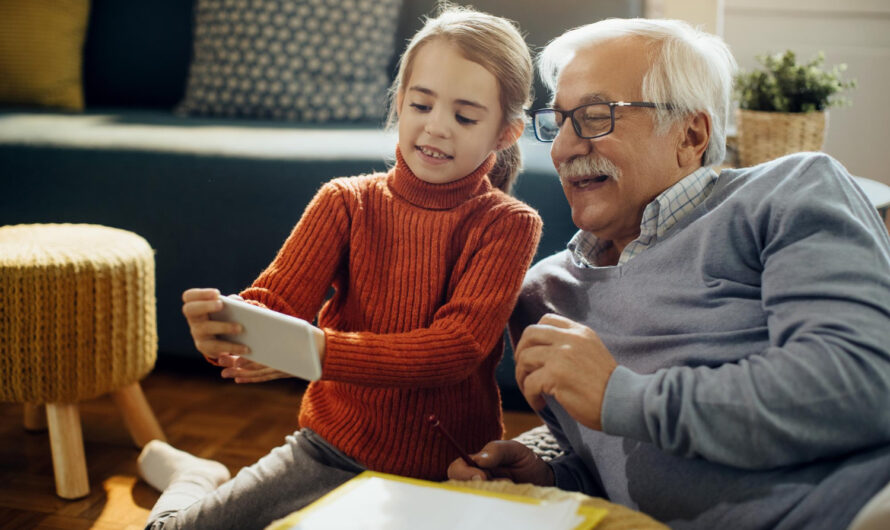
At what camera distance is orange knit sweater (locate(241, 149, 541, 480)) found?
1149 millimetres

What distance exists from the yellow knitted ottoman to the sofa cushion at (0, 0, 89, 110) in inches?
44.0

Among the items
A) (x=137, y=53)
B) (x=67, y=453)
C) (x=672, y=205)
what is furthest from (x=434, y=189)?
(x=137, y=53)

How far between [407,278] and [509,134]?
27cm

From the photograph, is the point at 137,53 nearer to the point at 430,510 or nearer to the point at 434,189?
the point at 434,189

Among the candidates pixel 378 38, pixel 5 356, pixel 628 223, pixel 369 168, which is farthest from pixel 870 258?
pixel 378 38

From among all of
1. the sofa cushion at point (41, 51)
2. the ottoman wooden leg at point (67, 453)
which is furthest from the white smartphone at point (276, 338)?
the sofa cushion at point (41, 51)

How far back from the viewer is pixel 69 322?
156cm

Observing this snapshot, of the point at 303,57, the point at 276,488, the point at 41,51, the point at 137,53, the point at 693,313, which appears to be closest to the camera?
the point at 693,313

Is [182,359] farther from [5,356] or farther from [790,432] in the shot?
[790,432]

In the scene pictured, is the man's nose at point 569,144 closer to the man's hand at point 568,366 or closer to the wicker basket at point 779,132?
the man's hand at point 568,366

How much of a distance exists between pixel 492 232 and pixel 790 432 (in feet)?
1.65

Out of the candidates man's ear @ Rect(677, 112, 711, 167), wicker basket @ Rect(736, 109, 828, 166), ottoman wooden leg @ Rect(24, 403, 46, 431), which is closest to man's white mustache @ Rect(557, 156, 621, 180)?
man's ear @ Rect(677, 112, 711, 167)

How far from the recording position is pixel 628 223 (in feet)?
3.73

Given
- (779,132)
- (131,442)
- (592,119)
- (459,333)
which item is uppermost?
(592,119)
